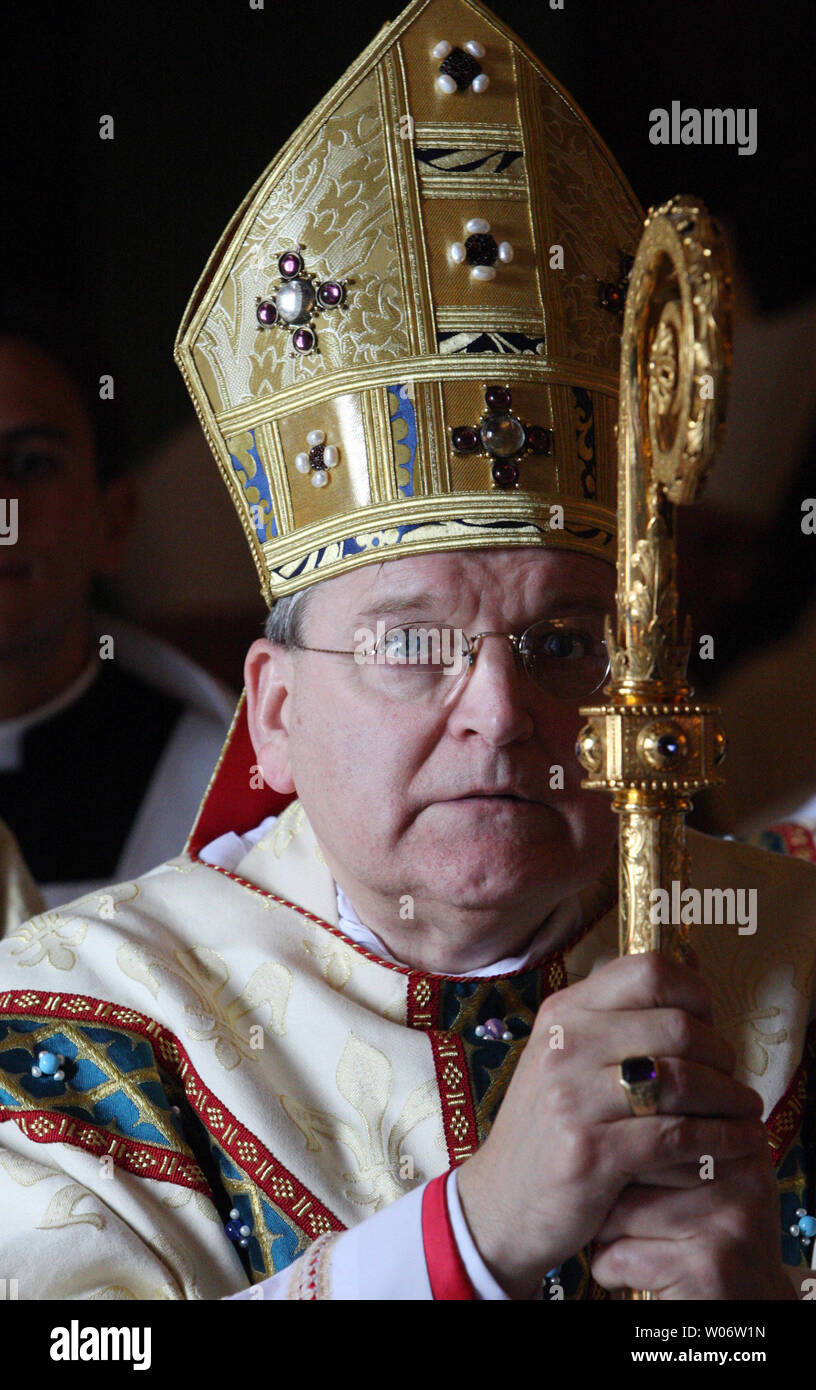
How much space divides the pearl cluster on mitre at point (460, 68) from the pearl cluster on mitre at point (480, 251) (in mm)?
185

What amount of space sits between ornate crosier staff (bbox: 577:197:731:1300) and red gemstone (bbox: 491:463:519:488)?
437 mm

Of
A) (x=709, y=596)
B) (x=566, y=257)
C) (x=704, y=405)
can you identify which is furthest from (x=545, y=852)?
(x=709, y=596)

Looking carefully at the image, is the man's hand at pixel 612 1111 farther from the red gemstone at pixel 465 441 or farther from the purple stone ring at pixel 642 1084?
the red gemstone at pixel 465 441

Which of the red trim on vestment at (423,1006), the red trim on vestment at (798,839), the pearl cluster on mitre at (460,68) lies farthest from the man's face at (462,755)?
the red trim on vestment at (798,839)

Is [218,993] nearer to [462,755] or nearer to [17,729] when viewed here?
[462,755]

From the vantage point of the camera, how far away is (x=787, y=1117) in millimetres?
1800

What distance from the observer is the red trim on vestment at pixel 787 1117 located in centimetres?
178

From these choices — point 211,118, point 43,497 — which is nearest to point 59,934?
point 43,497

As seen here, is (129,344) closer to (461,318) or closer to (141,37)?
(141,37)

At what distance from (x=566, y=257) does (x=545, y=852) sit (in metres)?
0.75

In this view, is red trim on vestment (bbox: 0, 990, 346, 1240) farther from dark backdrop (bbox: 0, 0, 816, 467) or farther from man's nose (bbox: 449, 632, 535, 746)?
dark backdrop (bbox: 0, 0, 816, 467)

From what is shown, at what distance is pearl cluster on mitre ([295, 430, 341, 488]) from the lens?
6.16 feet

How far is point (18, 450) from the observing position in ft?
11.5

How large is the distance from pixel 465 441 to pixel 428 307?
0.18 m
